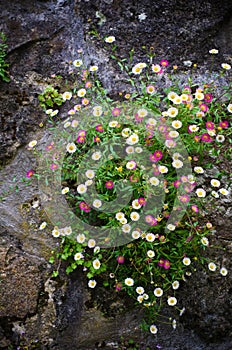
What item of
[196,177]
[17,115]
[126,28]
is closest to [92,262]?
[196,177]

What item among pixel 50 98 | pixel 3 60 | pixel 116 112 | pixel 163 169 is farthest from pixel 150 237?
pixel 3 60

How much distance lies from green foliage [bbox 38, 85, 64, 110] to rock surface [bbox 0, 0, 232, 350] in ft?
0.23

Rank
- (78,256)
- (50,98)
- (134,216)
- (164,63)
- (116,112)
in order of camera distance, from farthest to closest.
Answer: (50,98) < (164,63) < (116,112) < (78,256) < (134,216)

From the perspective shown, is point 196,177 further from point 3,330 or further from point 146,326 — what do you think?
point 3,330

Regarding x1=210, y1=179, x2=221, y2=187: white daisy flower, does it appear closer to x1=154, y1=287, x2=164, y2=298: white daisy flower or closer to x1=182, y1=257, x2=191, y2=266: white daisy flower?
x1=182, y1=257, x2=191, y2=266: white daisy flower

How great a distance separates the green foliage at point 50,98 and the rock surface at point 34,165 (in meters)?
0.07

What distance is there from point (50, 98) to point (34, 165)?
53 centimetres

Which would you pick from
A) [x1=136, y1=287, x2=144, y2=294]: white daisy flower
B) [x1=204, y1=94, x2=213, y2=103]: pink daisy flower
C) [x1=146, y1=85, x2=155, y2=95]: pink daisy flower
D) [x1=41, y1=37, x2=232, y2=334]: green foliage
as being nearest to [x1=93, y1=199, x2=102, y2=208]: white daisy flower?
[x1=41, y1=37, x2=232, y2=334]: green foliage

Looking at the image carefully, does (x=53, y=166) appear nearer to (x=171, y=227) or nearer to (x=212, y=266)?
(x=171, y=227)

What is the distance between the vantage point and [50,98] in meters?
2.88

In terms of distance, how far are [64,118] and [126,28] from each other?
86 centimetres

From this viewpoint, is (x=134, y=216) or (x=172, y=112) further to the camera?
(x=172, y=112)

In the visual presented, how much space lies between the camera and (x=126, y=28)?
298cm

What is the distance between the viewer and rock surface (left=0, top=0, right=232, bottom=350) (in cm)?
244
